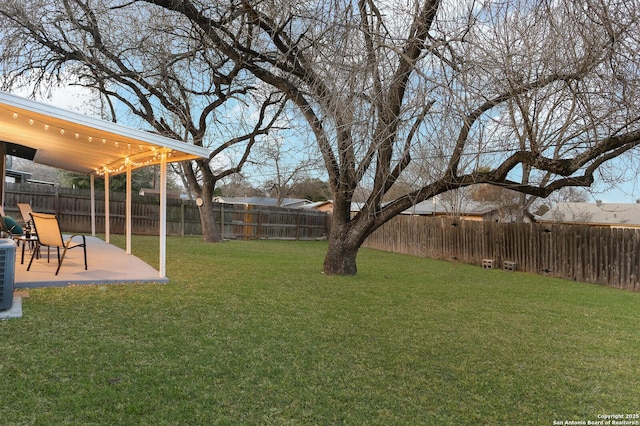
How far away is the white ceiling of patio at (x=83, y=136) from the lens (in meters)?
4.89

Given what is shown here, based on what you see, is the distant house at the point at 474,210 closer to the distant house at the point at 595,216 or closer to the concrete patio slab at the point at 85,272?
the distant house at the point at 595,216

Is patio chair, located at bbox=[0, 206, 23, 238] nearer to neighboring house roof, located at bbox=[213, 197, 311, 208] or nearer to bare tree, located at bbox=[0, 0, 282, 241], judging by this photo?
bare tree, located at bbox=[0, 0, 282, 241]

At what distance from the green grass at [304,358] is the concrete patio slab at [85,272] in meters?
0.39

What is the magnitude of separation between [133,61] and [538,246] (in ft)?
37.0

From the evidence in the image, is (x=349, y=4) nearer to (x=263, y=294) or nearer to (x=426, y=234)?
(x=263, y=294)

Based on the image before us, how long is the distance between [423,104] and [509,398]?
2.91m

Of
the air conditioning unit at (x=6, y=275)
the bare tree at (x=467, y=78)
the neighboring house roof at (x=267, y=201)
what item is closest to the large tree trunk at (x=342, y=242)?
the bare tree at (x=467, y=78)

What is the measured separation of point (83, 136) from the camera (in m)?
6.51

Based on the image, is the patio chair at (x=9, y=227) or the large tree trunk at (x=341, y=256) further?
the large tree trunk at (x=341, y=256)

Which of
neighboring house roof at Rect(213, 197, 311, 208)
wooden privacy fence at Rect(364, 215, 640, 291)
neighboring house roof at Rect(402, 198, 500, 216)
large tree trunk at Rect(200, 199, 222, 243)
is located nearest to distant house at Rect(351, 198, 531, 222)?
neighboring house roof at Rect(402, 198, 500, 216)

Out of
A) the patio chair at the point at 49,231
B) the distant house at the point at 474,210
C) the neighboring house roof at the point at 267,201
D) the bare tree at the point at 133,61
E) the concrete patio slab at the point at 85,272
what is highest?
the bare tree at the point at 133,61

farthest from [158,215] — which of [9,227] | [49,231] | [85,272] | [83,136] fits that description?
[83,136]

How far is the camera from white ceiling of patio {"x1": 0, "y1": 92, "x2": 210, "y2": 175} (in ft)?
16.1

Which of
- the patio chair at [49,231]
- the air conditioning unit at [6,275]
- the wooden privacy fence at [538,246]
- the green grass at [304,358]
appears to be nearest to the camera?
the green grass at [304,358]
